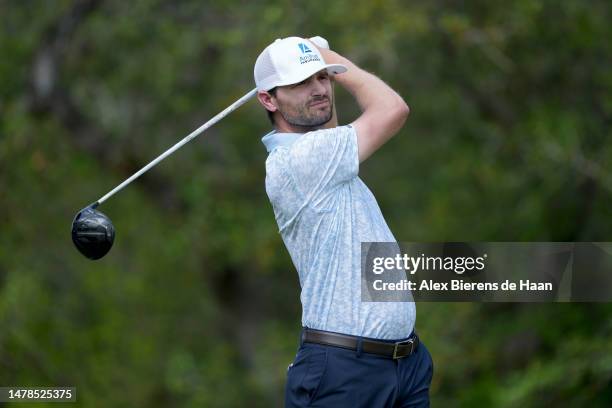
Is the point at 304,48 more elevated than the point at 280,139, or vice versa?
the point at 304,48

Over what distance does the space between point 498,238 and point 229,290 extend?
11.5ft

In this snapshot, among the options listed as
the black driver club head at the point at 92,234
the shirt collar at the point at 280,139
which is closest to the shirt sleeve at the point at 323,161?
the shirt collar at the point at 280,139

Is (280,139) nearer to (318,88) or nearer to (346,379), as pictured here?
(318,88)

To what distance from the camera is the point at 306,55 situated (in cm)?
412

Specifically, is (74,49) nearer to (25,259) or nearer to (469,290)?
(25,259)

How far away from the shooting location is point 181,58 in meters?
9.94

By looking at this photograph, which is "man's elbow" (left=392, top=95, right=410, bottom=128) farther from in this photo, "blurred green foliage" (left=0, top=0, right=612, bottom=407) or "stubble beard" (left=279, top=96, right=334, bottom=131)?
"blurred green foliage" (left=0, top=0, right=612, bottom=407)

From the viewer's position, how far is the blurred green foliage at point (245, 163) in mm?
8836

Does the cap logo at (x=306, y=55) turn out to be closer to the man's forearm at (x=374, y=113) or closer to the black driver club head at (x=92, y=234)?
the man's forearm at (x=374, y=113)

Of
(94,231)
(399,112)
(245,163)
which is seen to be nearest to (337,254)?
(399,112)

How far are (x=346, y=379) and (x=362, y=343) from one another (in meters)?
0.13

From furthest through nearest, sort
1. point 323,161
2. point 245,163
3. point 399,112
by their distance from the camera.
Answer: point 245,163, point 399,112, point 323,161

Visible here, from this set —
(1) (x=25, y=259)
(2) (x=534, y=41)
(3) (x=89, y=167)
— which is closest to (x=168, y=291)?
(3) (x=89, y=167)

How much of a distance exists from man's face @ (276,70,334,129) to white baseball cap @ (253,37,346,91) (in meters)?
0.04
